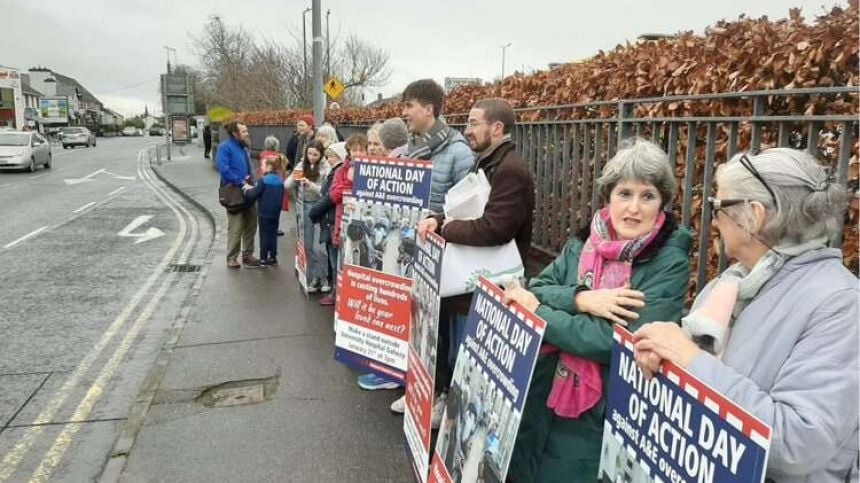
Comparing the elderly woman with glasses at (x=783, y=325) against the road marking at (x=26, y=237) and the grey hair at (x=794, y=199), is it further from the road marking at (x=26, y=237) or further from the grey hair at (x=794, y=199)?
the road marking at (x=26, y=237)

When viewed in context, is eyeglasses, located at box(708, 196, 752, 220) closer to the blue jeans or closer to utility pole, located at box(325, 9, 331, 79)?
the blue jeans

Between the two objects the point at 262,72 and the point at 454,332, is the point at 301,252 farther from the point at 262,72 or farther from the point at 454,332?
the point at 262,72

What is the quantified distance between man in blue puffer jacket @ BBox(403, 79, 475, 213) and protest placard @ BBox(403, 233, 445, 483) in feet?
2.11

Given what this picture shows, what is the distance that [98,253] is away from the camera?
9.89 m

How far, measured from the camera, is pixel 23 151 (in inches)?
968

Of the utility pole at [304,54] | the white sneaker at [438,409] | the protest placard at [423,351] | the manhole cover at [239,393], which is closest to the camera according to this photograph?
the protest placard at [423,351]

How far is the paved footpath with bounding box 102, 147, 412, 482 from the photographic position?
3.59m

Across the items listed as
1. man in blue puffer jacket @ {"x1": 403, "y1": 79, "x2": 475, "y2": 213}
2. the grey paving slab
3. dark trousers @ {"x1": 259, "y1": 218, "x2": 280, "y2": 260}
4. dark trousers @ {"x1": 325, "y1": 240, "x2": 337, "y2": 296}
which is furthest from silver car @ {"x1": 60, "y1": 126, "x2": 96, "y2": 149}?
man in blue puffer jacket @ {"x1": 403, "y1": 79, "x2": 475, "y2": 213}

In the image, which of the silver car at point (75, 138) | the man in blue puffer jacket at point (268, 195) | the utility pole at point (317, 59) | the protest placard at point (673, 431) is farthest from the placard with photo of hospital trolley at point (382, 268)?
the silver car at point (75, 138)

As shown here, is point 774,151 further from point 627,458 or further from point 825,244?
point 627,458

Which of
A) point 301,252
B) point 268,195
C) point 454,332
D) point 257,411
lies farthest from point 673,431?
point 268,195

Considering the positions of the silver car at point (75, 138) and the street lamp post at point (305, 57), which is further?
the silver car at point (75, 138)

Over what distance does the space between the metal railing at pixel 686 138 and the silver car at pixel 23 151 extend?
23.6 metres

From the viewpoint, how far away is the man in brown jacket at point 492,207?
3238 mm
